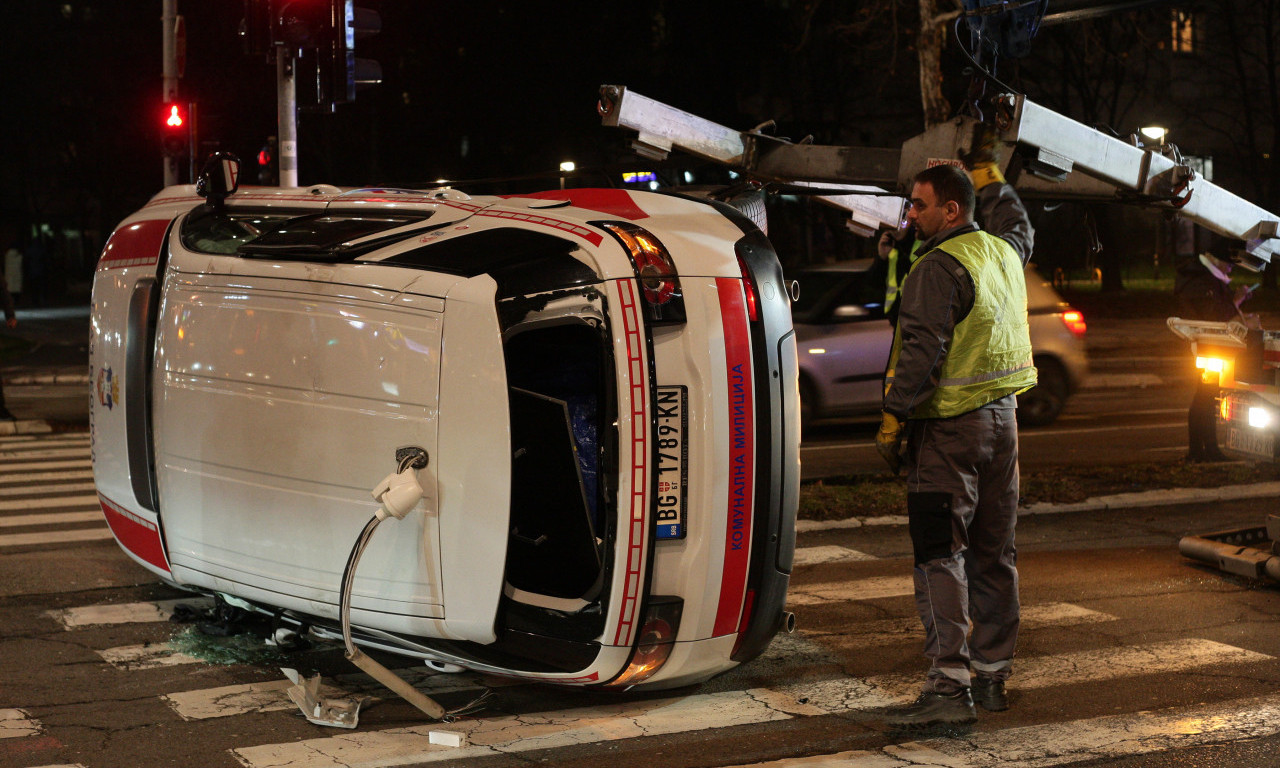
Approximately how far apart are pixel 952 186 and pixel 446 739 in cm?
281

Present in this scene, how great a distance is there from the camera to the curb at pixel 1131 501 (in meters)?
8.84

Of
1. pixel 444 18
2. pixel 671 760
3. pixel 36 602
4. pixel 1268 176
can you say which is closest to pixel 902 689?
pixel 671 760

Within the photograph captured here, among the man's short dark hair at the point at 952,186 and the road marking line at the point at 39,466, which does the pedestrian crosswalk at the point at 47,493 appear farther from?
the man's short dark hair at the point at 952,186

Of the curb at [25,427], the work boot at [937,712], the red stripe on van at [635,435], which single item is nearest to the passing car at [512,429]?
the red stripe on van at [635,435]

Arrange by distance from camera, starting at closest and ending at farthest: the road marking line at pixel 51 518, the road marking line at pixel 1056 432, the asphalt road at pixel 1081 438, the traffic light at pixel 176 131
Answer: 1. the road marking line at pixel 51 518
2. the asphalt road at pixel 1081 438
3. the road marking line at pixel 1056 432
4. the traffic light at pixel 176 131

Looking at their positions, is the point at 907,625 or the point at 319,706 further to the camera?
the point at 907,625

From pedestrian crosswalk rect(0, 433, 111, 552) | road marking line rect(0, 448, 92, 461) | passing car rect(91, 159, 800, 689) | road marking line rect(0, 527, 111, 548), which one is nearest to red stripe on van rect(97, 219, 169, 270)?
passing car rect(91, 159, 800, 689)

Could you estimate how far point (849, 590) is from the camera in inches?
280

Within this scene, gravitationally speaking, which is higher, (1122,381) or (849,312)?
(849,312)

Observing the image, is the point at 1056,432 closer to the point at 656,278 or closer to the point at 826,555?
the point at 826,555

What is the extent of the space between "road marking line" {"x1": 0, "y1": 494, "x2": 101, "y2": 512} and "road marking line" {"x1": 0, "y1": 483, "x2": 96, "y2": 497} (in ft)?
1.09

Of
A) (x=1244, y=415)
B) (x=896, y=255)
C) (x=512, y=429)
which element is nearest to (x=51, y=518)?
(x=512, y=429)

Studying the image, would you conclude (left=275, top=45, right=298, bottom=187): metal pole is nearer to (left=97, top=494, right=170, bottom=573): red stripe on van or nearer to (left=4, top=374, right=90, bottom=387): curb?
(left=97, top=494, right=170, bottom=573): red stripe on van

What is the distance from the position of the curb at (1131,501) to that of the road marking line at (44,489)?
5790mm
